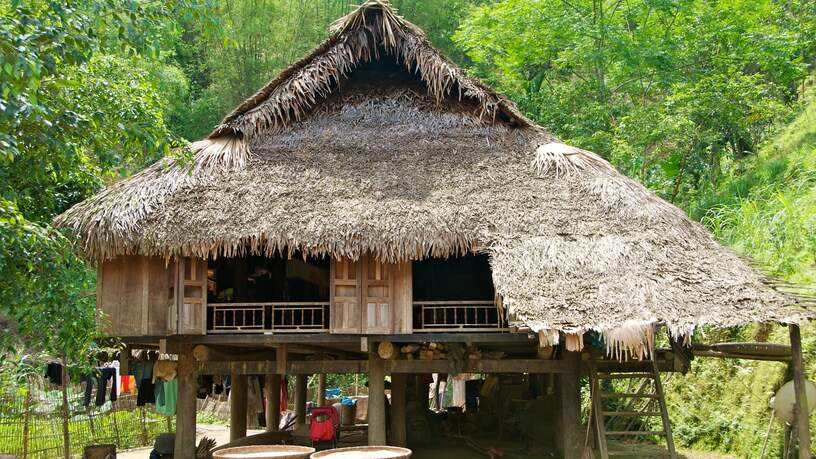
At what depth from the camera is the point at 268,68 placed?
25125mm

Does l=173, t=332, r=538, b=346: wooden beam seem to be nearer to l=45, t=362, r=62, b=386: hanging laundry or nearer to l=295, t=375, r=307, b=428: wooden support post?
l=45, t=362, r=62, b=386: hanging laundry

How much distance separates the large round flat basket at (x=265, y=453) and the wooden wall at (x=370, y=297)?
7.63 ft

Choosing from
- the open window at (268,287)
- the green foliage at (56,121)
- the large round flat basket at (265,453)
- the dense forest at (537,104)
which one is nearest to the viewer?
the green foliage at (56,121)

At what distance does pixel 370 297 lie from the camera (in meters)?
11.2

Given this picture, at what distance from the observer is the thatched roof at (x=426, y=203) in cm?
1008

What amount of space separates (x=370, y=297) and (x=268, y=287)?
3.48 meters

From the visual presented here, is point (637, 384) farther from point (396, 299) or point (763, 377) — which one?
point (396, 299)

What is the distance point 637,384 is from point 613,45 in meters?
7.65

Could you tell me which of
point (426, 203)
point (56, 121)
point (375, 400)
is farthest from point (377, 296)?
point (56, 121)

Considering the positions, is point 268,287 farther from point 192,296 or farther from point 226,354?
point 192,296

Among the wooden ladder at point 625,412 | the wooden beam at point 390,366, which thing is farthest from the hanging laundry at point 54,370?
the wooden ladder at point 625,412

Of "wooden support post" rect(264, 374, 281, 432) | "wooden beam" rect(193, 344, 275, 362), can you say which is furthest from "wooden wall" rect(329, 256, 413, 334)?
"wooden support post" rect(264, 374, 281, 432)

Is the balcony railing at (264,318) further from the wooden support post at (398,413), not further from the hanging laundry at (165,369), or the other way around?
the wooden support post at (398,413)

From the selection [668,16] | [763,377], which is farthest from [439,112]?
[668,16]
